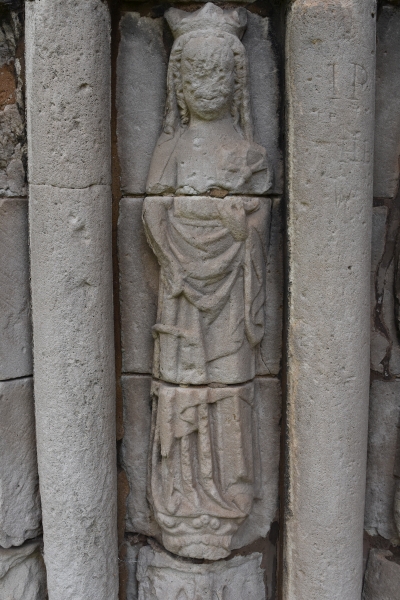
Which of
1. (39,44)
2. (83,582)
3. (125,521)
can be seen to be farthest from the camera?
(125,521)

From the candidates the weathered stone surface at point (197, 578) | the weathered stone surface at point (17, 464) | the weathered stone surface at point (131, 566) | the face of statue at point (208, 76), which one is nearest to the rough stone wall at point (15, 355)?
the weathered stone surface at point (17, 464)

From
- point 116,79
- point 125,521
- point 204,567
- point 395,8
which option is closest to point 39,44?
point 116,79

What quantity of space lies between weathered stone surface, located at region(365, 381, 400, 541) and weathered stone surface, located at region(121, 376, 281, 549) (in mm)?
496

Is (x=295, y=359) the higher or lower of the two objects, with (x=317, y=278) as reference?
lower

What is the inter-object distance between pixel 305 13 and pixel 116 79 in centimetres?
85

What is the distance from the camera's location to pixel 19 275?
8.61ft

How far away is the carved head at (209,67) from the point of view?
7.65 feet

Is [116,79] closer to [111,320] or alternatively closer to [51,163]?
[51,163]

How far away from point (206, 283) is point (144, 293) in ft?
1.15

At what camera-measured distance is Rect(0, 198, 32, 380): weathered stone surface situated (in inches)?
101

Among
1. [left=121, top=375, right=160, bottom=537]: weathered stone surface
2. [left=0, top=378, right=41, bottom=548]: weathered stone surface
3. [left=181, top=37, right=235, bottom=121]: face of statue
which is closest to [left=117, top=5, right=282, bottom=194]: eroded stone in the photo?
[left=181, top=37, right=235, bottom=121]: face of statue

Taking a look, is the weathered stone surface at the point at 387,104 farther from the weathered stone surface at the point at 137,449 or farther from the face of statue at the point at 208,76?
the weathered stone surface at the point at 137,449

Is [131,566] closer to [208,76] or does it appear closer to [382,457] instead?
[382,457]

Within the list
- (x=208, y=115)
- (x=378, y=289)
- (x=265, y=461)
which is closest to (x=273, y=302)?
(x=378, y=289)
